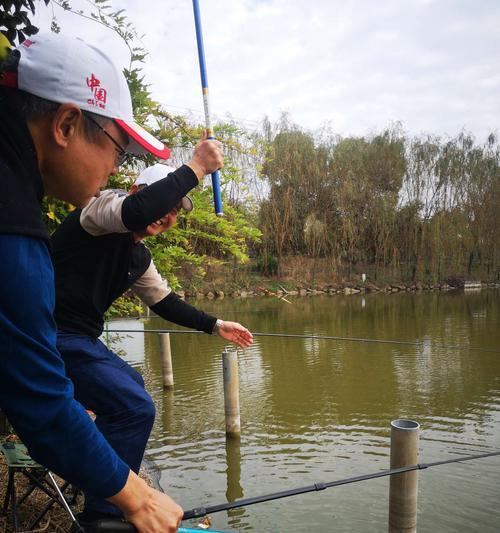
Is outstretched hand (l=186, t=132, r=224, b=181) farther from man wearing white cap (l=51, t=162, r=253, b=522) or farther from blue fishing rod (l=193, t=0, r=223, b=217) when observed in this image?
blue fishing rod (l=193, t=0, r=223, b=217)

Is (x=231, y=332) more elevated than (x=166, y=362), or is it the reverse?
(x=231, y=332)

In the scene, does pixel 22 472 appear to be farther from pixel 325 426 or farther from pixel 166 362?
pixel 166 362

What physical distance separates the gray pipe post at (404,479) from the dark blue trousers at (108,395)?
186 centimetres

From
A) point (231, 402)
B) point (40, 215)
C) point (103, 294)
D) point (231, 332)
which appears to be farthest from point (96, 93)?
point (231, 402)

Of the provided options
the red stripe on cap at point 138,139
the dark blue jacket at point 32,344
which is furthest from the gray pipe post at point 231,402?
the dark blue jacket at point 32,344

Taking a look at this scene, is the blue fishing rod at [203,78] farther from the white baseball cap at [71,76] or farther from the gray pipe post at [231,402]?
the gray pipe post at [231,402]

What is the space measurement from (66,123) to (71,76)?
0.36 ft

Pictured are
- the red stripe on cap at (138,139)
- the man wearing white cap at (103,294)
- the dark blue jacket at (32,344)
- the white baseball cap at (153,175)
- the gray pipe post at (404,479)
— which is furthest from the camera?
the gray pipe post at (404,479)

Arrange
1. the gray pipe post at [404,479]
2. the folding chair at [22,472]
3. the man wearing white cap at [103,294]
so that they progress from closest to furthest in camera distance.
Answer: the man wearing white cap at [103,294], the folding chair at [22,472], the gray pipe post at [404,479]

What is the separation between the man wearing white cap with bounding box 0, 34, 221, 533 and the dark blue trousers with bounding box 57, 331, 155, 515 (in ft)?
2.63

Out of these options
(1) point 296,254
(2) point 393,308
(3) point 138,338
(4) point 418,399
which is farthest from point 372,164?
(4) point 418,399

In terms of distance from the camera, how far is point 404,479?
3367 mm

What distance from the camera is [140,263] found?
8.34 feet

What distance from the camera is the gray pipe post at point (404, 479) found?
10.9 ft
